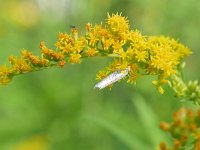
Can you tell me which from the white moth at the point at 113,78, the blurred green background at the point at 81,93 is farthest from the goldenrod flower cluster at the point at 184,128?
the blurred green background at the point at 81,93

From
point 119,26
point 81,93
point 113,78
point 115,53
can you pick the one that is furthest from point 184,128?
point 81,93

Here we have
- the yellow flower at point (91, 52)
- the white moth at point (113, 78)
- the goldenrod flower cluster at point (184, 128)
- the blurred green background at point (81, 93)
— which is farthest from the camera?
the blurred green background at point (81, 93)

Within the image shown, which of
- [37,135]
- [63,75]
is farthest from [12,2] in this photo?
[37,135]

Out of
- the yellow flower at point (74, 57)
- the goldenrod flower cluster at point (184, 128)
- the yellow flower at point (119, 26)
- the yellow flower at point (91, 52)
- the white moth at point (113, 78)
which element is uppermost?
the yellow flower at point (119, 26)

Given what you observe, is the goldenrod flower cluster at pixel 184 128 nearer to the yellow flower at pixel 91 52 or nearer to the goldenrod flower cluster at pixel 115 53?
the goldenrod flower cluster at pixel 115 53

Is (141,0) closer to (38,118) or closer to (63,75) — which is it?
(63,75)

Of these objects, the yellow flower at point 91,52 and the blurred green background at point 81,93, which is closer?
the yellow flower at point 91,52
